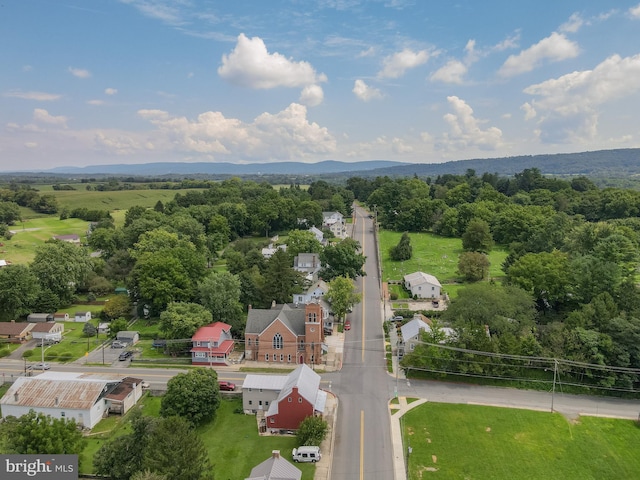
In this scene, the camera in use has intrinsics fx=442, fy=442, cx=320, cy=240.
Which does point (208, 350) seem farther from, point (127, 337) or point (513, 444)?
point (513, 444)

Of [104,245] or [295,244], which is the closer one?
[295,244]

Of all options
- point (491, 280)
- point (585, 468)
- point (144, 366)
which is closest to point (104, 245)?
point (144, 366)

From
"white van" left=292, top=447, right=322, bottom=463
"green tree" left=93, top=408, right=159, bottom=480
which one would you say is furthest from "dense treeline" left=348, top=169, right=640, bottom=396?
"green tree" left=93, top=408, right=159, bottom=480

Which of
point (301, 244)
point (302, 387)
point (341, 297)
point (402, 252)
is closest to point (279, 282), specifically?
point (341, 297)

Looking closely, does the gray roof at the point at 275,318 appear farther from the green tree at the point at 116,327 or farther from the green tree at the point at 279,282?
the green tree at the point at 116,327

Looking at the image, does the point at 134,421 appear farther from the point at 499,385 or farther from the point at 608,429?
the point at 608,429

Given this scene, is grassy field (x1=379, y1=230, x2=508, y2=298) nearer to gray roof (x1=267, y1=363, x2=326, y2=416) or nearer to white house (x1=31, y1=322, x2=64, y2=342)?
gray roof (x1=267, y1=363, x2=326, y2=416)

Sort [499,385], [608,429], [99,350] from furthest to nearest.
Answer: [99,350] → [499,385] → [608,429]
